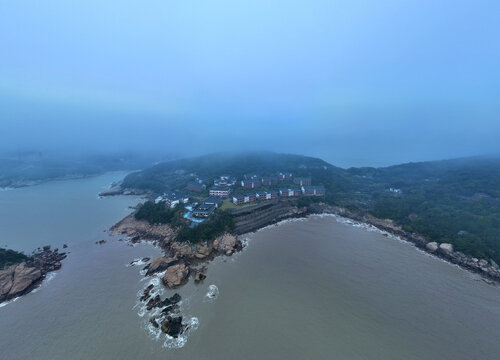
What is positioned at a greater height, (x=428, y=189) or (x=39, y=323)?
(x=428, y=189)

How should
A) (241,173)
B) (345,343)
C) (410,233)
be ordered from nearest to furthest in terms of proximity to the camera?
(345,343) → (410,233) → (241,173)

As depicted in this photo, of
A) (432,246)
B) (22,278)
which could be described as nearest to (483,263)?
(432,246)

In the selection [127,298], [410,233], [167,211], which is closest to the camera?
[127,298]

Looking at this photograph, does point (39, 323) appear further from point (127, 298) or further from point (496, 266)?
point (496, 266)

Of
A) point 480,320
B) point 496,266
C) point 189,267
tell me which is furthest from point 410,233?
point 189,267

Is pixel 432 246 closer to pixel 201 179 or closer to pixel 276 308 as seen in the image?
pixel 276 308

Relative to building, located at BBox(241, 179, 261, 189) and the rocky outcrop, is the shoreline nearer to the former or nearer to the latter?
the rocky outcrop

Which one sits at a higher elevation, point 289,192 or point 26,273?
point 289,192

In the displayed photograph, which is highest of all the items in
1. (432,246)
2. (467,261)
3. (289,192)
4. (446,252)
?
(289,192)
